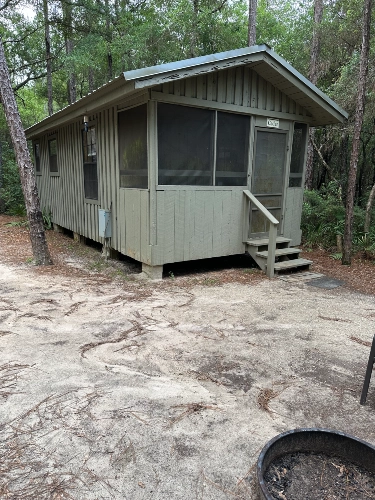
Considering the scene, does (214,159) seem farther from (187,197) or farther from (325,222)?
(325,222)

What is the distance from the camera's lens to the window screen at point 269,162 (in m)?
5.80

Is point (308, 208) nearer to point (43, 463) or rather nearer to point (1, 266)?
point (1, 266)

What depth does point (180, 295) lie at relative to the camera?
14.5ft

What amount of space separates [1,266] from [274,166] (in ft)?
16.3

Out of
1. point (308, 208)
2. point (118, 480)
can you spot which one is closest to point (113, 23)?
point (308, 208)

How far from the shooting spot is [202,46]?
12.9 meters

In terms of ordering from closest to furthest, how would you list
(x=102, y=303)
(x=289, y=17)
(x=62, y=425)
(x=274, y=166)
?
(x=62, y=425) < (x=102, y=303) < (x=274, y=166) < (x=289, y=17)

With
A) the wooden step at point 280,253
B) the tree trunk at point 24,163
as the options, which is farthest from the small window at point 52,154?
the wooden step at point 280,253

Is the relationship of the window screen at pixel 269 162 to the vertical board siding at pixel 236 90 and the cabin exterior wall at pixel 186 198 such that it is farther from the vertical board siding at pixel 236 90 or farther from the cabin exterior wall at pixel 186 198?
the vertical board siding at pixel 236 90

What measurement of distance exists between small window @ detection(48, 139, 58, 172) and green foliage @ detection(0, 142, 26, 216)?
358cm

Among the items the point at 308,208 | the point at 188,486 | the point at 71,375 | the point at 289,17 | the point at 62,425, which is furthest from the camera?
the point at 289,17

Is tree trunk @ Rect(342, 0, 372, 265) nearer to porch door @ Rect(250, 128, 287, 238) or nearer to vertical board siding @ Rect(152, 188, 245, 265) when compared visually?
porch door @ Rect(250, 128, 287, 238)

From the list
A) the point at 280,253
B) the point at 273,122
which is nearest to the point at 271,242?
the point at 280,253

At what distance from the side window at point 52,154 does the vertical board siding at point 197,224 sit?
498cm
